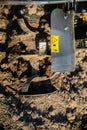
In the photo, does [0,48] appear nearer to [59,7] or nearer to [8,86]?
[8,86]

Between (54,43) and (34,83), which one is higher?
(54,43)

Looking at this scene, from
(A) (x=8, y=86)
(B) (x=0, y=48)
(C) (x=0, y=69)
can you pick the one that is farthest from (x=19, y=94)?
(B) (x=0, y=48)

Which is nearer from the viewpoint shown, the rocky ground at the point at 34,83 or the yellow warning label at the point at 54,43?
the yellow warning label at the point at 54,43

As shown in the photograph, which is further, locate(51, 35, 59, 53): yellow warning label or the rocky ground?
the rocky ground

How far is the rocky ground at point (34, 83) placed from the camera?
2.43 meters

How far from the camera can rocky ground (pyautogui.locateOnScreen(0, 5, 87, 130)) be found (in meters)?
2.43

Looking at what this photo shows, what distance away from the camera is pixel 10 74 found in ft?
8.09

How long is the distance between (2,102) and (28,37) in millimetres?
582

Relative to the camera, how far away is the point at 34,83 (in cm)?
249

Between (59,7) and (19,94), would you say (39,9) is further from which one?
(19,94)

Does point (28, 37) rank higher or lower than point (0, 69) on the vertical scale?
higher

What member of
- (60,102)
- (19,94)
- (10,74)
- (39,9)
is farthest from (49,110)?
(39,9)

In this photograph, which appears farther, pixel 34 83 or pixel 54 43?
pixel 34 83

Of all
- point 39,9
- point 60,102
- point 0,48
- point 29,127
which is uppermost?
point 39,9
